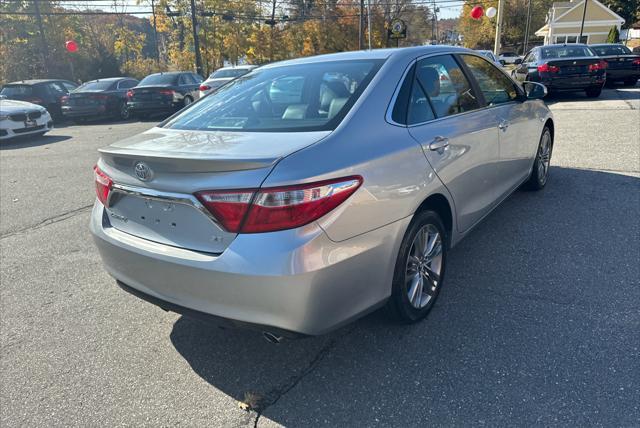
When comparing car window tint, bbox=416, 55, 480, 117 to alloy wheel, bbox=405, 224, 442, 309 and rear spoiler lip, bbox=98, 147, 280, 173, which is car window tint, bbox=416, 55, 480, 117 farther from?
rear spoiler lip, bbox=98, 147, 280, 173

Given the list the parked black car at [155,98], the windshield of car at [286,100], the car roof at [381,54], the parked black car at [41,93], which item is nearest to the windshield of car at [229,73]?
the parked black car at [155,98]

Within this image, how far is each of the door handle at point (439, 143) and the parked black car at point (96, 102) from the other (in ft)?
49.6

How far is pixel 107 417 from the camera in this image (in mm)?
2383

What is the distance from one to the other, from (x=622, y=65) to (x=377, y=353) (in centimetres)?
1802

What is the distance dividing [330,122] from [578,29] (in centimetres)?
6256

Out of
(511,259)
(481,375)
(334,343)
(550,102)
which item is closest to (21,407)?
(334,343)

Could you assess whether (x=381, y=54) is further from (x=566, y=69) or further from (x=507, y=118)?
(x=566, y=69)

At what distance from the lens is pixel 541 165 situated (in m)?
5.44

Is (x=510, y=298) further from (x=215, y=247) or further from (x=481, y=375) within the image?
(x=215, y=247)

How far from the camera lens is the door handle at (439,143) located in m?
2.91

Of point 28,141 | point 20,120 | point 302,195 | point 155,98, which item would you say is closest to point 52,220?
point 302,195

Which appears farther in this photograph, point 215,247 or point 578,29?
point 578,29

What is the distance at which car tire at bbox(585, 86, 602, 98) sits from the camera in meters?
13.7

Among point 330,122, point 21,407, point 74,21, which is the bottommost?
point 21,407
